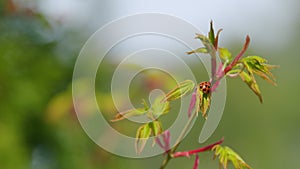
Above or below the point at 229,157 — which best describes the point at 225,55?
above

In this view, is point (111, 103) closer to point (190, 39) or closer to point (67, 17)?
point (67, 17)

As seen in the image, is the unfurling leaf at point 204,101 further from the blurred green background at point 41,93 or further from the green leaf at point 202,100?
the blurred green background at point 41,93

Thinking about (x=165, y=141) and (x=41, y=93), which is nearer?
(x=165, y=141)

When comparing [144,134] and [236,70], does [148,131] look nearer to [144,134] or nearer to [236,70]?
[144,134]

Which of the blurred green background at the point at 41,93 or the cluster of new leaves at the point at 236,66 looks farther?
the blurred green background at the point at 41,93

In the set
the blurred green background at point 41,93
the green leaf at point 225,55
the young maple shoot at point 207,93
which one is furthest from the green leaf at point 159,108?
the blurred green background at point 41,93

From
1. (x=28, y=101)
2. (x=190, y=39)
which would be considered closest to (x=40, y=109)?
(x=28, y=101)

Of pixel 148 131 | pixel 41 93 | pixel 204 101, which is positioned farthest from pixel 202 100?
pixel 41 93

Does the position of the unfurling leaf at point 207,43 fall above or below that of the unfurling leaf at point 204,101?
above
